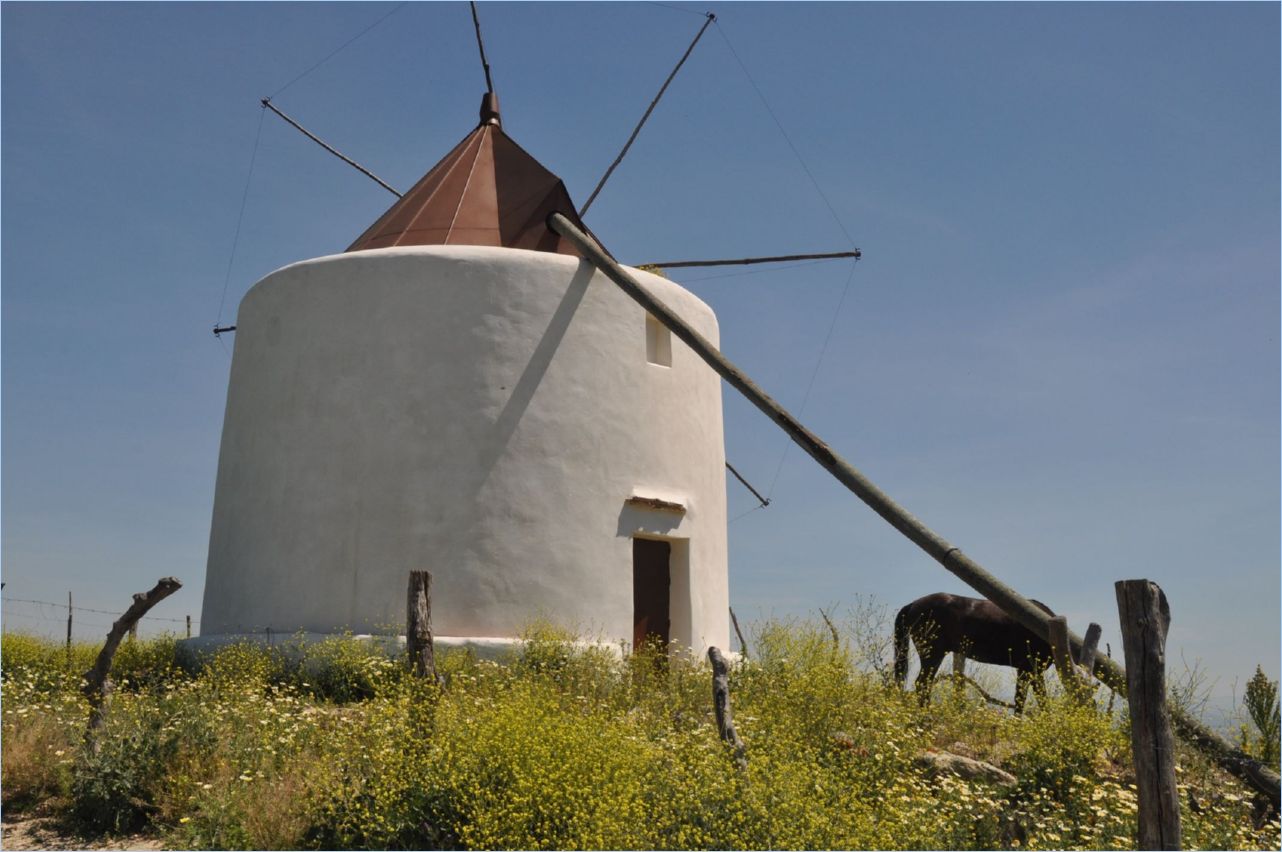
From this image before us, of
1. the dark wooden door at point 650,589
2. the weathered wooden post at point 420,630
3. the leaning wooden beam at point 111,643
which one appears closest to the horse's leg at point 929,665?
the dark wooden door at point 650,589

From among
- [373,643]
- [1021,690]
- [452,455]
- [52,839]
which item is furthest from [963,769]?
[52,839]

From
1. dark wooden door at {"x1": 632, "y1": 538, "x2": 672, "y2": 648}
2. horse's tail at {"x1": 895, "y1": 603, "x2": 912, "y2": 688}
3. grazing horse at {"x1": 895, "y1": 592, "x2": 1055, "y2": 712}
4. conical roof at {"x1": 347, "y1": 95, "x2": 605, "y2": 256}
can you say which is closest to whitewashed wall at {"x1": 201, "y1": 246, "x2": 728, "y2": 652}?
dark wooden door at {"x1": 632, "y1": 538, "x2": 672, "y2": 648}

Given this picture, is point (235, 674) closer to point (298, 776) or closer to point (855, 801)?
point (298, 776)

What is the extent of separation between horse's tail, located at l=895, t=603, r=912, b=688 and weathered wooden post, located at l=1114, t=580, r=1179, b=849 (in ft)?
17.9

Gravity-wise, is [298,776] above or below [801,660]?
below

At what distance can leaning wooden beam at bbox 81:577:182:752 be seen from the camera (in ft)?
32.3

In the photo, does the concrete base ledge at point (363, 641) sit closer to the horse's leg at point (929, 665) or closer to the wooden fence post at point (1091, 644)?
the horse's leg at point (929, 665)

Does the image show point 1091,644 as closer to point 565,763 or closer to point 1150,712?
point 1150,712

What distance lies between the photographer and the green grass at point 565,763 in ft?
25.8

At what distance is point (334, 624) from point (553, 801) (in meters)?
6.60

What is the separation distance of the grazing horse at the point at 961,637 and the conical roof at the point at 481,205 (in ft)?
22.0

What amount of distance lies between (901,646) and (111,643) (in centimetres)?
860

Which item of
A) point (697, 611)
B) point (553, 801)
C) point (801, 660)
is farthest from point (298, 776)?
point (697, 611)

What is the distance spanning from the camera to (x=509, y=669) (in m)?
12.3
